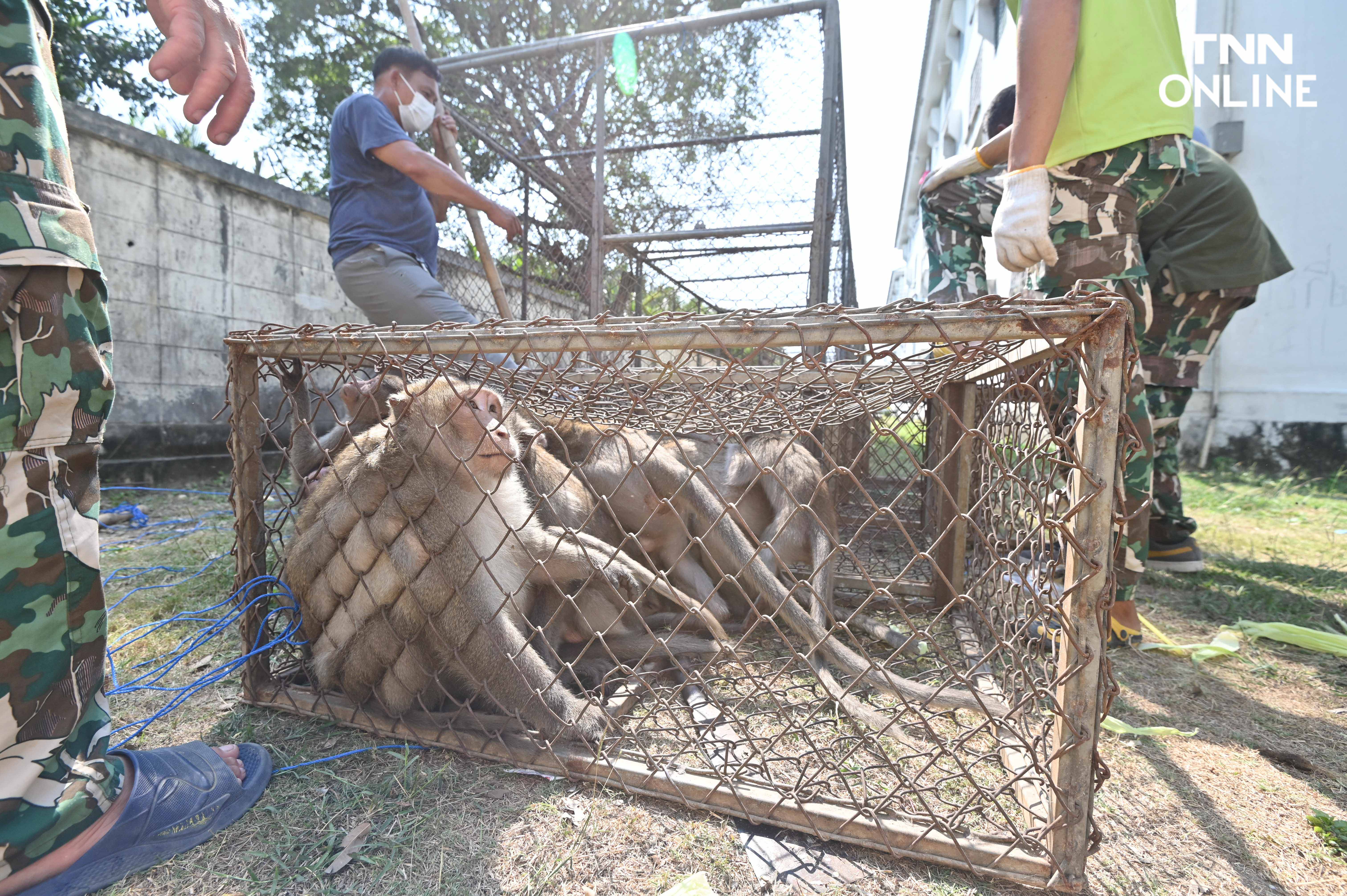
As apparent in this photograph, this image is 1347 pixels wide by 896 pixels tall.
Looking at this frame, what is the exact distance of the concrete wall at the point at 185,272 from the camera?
562cm

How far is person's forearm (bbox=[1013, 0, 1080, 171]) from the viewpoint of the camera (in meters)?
2.29

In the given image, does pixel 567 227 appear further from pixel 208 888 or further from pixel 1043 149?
pixel 208 888

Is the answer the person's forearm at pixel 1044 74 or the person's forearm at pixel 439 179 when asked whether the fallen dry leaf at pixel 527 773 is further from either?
the person's forearm at pixel 439 179

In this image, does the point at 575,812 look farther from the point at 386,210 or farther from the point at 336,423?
the point at 386,210

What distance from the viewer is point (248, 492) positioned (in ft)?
6.86

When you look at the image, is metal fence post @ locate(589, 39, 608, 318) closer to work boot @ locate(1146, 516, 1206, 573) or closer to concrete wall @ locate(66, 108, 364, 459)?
concrete wall @ locate(66, 108, 364, 459)

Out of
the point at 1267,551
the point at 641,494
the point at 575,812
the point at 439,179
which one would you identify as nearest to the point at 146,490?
the point at 439,179

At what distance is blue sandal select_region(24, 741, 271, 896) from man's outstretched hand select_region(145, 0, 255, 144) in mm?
1557

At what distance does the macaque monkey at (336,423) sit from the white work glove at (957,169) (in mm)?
2742

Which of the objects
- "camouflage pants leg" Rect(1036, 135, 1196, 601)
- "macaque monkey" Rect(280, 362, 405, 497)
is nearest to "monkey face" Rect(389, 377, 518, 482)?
"macaque monkey" Rect(280, 362, 405, 497)

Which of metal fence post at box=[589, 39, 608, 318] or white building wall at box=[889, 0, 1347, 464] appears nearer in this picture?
metal fence post at box=[589, 39, 608, 318]

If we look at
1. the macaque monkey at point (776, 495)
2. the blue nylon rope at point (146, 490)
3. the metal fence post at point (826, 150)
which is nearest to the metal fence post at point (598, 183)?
the metal fence post at point (826, 150)

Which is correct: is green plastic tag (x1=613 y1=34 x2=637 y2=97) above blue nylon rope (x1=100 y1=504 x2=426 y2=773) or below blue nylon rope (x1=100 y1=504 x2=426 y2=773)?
above

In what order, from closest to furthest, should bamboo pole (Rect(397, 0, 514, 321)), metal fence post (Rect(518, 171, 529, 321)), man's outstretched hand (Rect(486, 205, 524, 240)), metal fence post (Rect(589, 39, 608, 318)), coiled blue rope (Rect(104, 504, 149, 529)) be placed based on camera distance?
1. man's outstretched hand (Rect(486, 205, 524, 240))
2. coiled blue rope (Rect(104, 504, 149, 529))
3. bamboo pole (Rect(397, 0, 514, 321))
4. metal fence post (Rect(589, 39, 608, 318))
5. metal fence post (Rect(518, 171, 529, 321))
